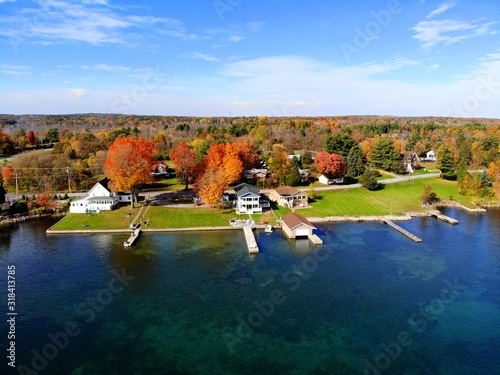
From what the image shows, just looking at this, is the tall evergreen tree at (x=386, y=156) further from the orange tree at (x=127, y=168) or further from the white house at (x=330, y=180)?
the orange tree at (x=127, y=168)

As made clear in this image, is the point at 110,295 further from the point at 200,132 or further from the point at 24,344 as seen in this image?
the point at 200,132

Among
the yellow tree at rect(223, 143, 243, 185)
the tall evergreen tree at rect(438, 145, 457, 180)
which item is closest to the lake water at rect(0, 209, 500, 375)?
the yellow tree at rect(223, 143, 243, 185)

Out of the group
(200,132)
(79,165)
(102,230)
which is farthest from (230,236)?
(200,132)

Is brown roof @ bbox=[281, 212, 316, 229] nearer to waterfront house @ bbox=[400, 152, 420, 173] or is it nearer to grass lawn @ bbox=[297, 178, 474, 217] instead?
grass lawn @ bbox=[297, 178, 474, 217]

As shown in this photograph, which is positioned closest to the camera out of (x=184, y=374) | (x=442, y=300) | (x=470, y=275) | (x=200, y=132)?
(x=184, y=374)

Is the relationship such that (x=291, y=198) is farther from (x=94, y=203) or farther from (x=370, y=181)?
(x=94, y=203)

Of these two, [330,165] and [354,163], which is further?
[354,163]

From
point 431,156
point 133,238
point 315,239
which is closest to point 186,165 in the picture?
point 133,238
